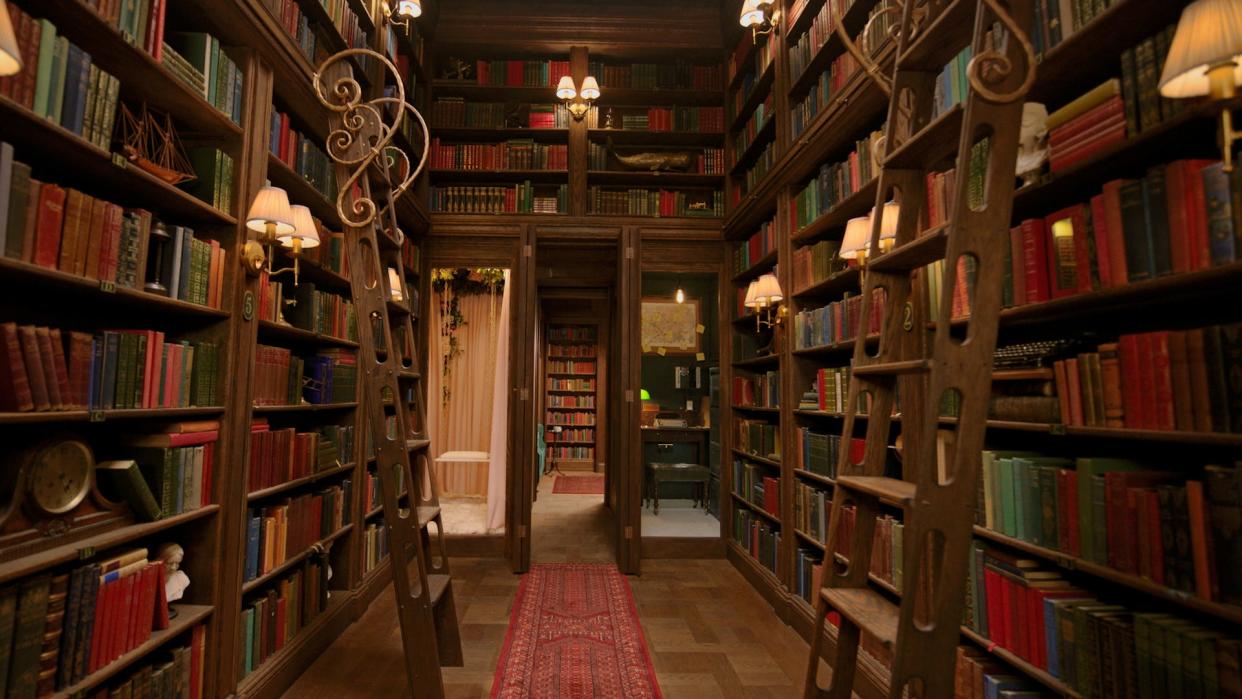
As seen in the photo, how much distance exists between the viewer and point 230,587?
200 centimetres

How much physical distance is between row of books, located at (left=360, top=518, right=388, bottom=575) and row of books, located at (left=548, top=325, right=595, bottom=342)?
5812 mm

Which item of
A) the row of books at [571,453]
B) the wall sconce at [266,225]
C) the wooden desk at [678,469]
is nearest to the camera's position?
the wall sconce at [266,225]

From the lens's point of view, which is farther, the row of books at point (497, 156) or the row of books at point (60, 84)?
the row of books at point (497, 156)

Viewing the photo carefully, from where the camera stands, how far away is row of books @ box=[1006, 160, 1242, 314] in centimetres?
115

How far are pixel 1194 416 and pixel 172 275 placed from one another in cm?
275

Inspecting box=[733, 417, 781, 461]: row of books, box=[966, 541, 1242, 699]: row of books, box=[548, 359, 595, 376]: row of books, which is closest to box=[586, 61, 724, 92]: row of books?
box=[733, 417, 781, 461]: row of books

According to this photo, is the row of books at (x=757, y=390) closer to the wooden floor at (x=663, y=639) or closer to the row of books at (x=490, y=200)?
the wooden floor at (x=663, y=639)

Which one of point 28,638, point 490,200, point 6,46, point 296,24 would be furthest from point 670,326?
point 6,46

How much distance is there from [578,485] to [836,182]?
19.2 feet

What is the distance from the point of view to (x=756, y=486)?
3.88 meters

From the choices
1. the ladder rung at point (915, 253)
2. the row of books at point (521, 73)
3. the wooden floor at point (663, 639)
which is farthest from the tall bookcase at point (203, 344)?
the ladder rung at point (915, 253)

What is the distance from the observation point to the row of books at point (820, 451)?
262 centimetres

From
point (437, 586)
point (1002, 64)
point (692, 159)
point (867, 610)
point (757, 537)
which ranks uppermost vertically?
point (692, 159)

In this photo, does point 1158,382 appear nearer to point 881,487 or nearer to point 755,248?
point 881,487
